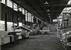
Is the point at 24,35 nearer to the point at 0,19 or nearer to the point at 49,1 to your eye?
the point at 0,19

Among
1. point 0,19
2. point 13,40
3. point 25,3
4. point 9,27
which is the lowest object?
point 13,40

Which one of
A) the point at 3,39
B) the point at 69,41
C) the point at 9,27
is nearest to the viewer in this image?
the point at 69,41

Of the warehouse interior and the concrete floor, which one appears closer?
the concrete floor

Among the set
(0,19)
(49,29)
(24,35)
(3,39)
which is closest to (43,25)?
(49,29)

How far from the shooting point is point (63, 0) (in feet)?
23.9

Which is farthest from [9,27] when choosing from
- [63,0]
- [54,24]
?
[54,24]

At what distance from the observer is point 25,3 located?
303 inches

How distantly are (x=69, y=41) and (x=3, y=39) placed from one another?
3757 mm

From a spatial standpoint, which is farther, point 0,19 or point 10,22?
point 10,22

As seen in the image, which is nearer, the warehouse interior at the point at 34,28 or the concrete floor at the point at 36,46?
the concrete floor at the point at 36,46

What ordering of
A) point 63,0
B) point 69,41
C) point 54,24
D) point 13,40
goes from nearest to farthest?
point 69,41, point 63,0, point 13,40, point 54,24

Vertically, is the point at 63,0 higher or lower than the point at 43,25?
higher

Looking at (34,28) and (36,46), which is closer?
(36,46)

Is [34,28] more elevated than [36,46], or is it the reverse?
[34,28]
